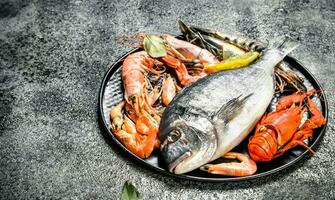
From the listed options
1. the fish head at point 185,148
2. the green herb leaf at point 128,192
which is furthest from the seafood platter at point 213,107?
the green herb leaf at point 128,192

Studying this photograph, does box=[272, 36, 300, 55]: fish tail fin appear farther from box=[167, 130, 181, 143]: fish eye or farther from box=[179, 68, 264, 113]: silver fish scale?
box=[167, 130, 181, 143]: fish eye

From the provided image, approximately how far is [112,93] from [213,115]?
0.82 m

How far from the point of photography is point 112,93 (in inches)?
108

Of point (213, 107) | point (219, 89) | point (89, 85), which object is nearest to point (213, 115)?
point (213, 107)

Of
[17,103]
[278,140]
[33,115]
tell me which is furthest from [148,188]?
[17,103]

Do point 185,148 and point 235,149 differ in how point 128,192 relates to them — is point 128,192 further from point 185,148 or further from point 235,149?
point 235,149

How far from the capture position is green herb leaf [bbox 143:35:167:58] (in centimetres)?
283

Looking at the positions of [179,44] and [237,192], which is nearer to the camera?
[237,192]

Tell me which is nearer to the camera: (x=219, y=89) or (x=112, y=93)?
(x=219, y=89)

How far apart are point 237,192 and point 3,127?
1.74m

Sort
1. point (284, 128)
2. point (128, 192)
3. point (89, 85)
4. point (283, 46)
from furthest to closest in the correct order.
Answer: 1. point (89, 85)
2. point (283, 46)
3. point (284, 128)
4. point (128, 192)

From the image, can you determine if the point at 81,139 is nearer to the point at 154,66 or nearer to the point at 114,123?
the point at 114,123

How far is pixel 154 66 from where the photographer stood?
114 inches

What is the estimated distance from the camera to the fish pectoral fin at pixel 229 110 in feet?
7.47
